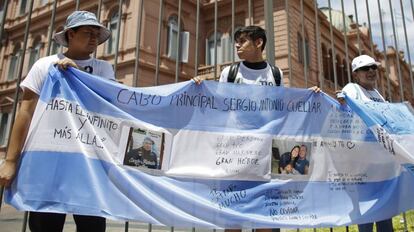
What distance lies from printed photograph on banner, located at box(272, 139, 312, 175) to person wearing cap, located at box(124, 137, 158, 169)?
92 cm

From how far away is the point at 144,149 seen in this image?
2.64 m

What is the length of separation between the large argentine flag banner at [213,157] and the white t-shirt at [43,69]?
0.06 m

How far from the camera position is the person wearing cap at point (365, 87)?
3.21m

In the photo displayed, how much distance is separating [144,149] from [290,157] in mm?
1139

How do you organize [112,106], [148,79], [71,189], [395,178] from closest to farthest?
1. [71,189]
2. [112,106]
3. [395,178]
4. [148,79]

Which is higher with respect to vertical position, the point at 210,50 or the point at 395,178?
the point at 210,50

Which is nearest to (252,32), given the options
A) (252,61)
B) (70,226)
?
(252,61)

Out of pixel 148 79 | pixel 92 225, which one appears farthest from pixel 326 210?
pixel 148 79

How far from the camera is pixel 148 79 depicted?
589 inches

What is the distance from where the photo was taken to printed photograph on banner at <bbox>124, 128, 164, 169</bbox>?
8.52 feet

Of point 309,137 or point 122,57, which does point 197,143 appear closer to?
point 309,137

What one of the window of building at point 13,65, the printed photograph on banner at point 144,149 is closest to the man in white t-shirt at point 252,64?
the printed photograph on banner at point 144,149

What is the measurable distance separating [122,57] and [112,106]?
14.5 metres

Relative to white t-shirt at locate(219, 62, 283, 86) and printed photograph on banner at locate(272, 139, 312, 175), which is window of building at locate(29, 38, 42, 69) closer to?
white t-shirt at locate(219, 62, 283, 86)
